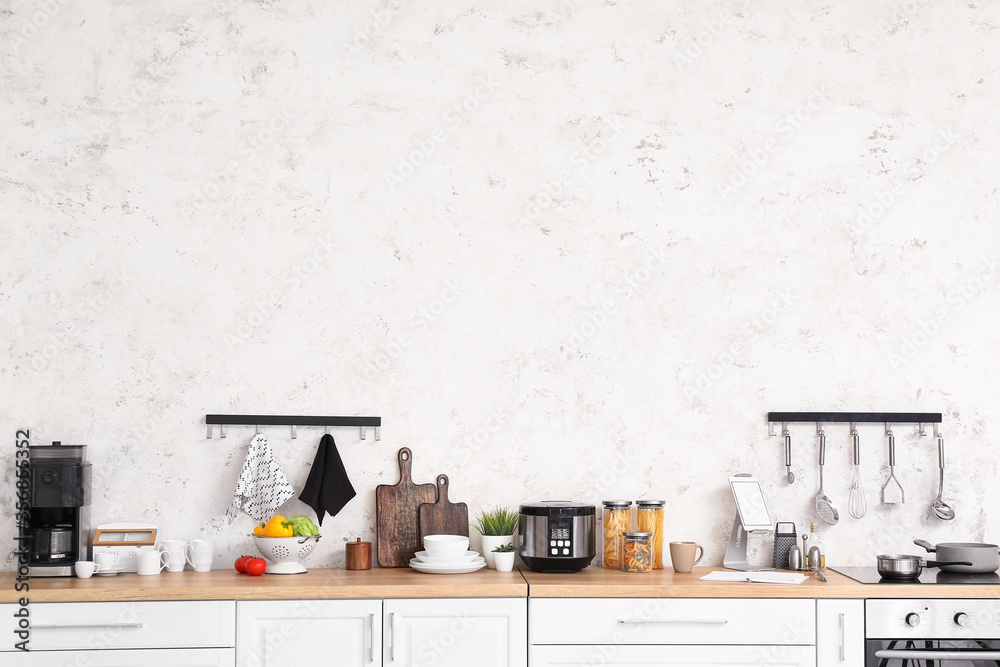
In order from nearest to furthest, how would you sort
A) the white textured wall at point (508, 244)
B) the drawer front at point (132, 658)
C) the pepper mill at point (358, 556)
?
1. the drawer front at point (132, 658)
2. the pepper mill at point (358, 556)
3. the white textured wall at point (508, 244)

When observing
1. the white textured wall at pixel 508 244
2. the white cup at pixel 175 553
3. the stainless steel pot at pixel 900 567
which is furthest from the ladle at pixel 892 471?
the white cup at pixel 175 553

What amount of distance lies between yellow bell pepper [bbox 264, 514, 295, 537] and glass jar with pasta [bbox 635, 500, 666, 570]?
1.18m

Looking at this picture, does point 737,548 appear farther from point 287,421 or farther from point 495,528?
point 287,421

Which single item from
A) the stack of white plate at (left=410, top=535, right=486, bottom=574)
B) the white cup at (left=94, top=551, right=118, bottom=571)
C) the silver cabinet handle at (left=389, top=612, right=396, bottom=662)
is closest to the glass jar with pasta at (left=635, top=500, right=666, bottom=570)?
the stack of white plate at (left=410, top=535, right=486, bottom=574)

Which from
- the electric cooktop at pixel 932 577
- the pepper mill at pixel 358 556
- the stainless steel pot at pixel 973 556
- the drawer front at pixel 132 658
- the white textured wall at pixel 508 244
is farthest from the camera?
the white textured wall at pixel 508 244

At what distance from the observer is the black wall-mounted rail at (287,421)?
9.81 ft

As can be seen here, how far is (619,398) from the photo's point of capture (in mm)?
3105

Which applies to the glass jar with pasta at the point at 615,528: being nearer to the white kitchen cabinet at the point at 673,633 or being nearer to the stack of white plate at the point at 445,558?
the white kitchen cabinet at the point at 673,633

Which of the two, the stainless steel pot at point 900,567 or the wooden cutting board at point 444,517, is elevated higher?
the wooden cutting board at point 444,517

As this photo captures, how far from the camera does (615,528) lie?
9.72ft

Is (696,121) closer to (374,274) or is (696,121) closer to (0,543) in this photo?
(374,274)

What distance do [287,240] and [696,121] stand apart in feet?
5.12

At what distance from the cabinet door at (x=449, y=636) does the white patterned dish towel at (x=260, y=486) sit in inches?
23.5

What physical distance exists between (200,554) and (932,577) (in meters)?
2.38
